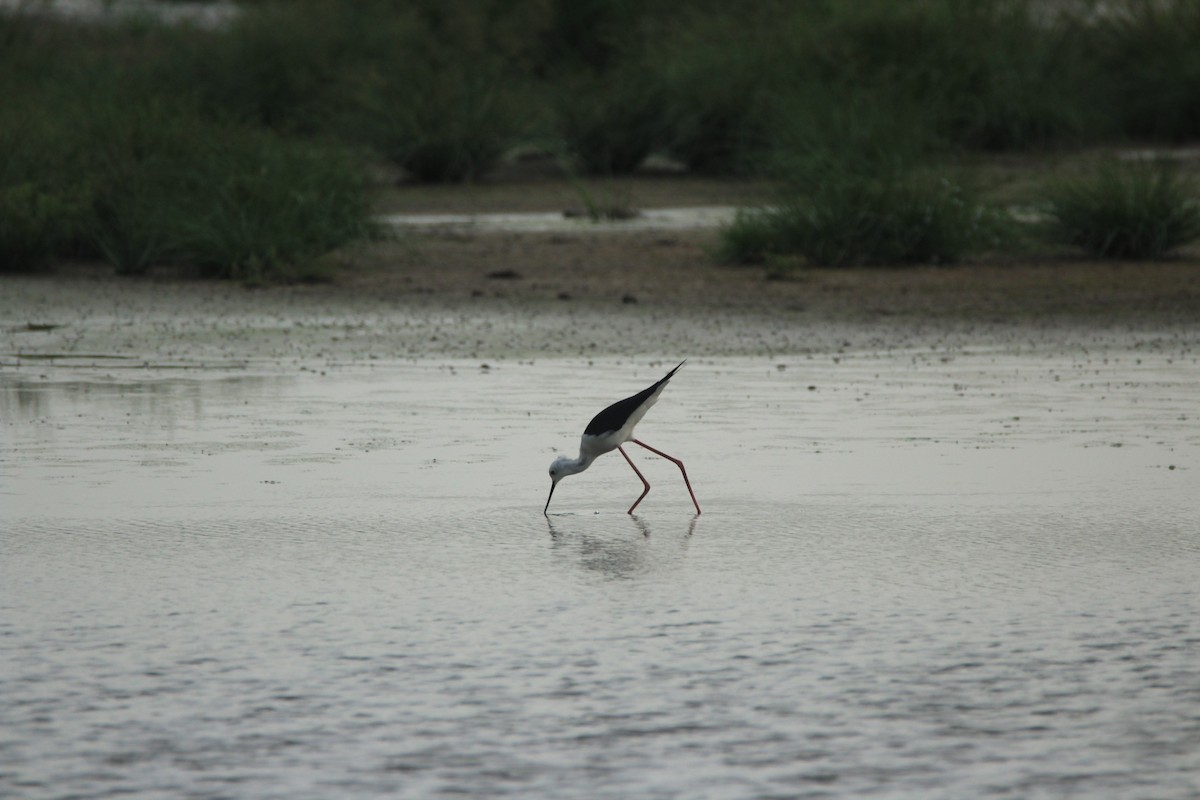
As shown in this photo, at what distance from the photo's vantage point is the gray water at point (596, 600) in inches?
175

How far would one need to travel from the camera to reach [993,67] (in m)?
27.5

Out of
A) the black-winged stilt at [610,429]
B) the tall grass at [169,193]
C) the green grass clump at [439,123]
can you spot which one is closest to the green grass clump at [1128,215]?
the tall grass at [169,193]

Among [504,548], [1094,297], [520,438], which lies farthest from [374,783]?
[1094,297]

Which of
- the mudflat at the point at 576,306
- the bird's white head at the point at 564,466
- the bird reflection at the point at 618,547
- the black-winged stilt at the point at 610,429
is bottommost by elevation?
the mudflat at the point at 576,306

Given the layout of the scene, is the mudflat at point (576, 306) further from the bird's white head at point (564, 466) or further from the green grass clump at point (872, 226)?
the bird's white head at point (564, 466)

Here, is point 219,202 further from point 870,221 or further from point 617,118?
point 617,118

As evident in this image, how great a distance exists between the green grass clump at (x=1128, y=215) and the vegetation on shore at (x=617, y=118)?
0.02 metres

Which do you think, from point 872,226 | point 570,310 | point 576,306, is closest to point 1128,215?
point 872,226

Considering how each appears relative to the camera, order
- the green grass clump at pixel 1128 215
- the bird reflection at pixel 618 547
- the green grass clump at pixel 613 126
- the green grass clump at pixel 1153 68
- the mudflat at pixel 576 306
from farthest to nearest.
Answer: the green grass clump at pixel 1153 68, the green grass clump at pixel 613 126, the green grass clump at pixel 1128 215, the mudflat at pixel 576 306, the bird reflection at pixel 618 547

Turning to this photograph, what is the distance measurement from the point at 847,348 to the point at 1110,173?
625 cm

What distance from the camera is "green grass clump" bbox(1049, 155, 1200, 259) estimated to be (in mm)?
17672

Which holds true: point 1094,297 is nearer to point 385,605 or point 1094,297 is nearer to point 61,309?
point 61,309

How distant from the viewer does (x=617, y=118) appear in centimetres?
2731

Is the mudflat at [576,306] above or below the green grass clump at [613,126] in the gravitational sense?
below
